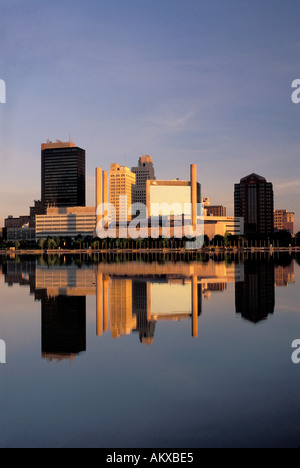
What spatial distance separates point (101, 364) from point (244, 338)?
887cm

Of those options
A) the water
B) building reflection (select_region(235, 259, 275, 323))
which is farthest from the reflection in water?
the water

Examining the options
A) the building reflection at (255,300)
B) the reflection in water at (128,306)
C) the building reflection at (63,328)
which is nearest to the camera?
the building reflection at (63,328)

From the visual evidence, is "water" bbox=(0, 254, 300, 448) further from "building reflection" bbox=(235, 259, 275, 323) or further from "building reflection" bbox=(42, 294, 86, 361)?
"building reflection" bbox=(235, 259, 275, 323)

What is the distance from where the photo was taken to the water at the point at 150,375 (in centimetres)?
1264

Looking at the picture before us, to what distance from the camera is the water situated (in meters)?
12.6

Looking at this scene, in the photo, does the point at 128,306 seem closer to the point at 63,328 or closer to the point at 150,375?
the point at 63,328

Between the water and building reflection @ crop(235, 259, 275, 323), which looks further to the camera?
building reflection @ crop(235, 259, 275, 323)

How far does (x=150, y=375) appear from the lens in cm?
1802

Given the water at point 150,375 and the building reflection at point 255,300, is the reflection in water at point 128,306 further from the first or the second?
the water at point 150,375

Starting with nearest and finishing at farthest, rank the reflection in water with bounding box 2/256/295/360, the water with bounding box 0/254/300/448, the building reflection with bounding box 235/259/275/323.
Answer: the water with bounding box 0/254/300/448, the reflection in water with bounding box 2/256/295/360, the building reflection with bounding box 235/259/275/323

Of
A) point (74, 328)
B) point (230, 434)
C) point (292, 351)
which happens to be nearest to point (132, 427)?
point (230, 434)

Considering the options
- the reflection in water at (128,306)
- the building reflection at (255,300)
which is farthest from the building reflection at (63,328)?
the building reflection at (255,300)

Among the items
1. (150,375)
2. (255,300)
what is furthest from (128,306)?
(150,375)

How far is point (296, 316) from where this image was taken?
30.6 m
